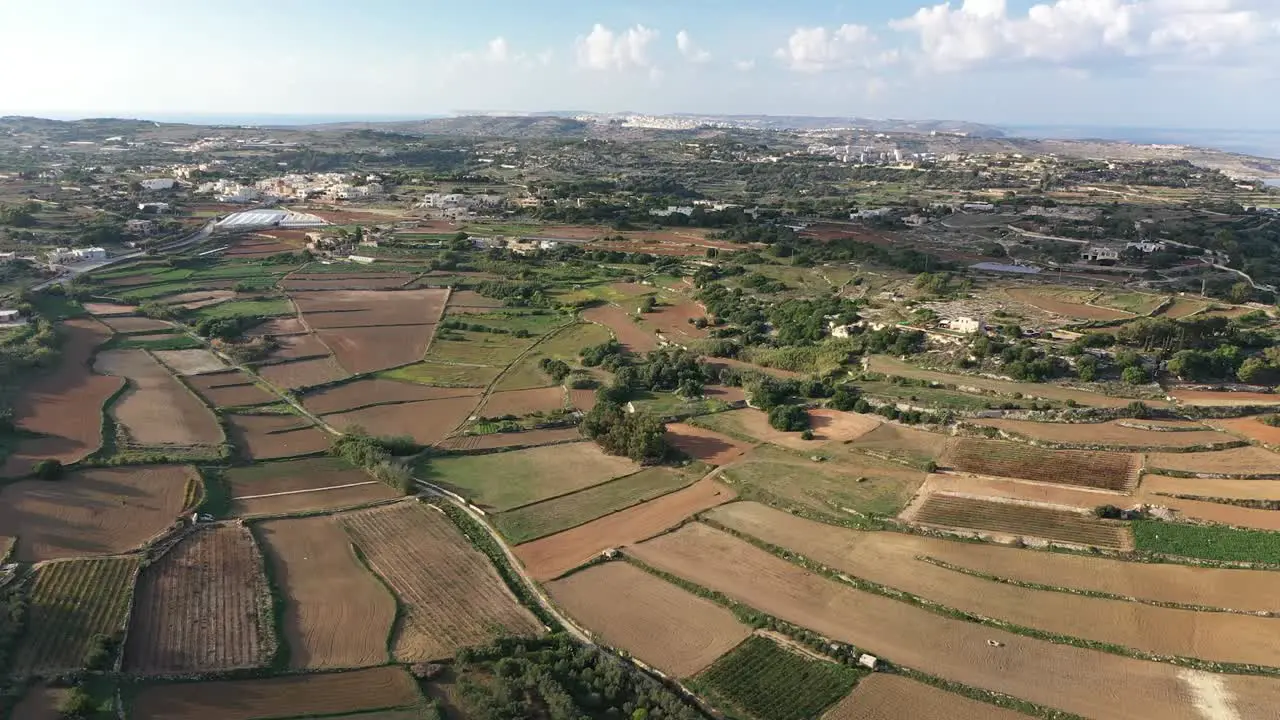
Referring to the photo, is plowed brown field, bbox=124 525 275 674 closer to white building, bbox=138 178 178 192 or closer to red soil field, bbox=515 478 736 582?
red soil field, bbox=515 478 736 582

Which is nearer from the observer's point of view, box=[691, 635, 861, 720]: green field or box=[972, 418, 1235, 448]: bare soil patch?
box=[691, 635, 861, 720]: green field

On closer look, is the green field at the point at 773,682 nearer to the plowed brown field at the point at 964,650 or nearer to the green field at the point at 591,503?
the plowed brown field at the point at 964,650

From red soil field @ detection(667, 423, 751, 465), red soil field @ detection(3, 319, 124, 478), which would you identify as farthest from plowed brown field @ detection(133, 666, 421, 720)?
red soil field @ detection(667, 423, 751, 465)

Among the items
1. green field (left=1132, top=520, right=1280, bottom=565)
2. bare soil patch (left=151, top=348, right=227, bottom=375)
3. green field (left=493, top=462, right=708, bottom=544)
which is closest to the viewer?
green field (left=1132, top=520, right=1280, bottom=565)

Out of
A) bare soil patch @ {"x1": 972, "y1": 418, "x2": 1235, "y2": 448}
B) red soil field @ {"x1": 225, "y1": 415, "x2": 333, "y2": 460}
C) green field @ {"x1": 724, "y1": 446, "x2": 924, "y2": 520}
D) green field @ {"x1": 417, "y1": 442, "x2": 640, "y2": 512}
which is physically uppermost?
bare soil patch @ {"x1": 972, "y1": 418, "x2": 1235, "y2": 448}

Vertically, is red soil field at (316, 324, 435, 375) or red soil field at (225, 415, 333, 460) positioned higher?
red soil field at (316, 324, 435, 375)

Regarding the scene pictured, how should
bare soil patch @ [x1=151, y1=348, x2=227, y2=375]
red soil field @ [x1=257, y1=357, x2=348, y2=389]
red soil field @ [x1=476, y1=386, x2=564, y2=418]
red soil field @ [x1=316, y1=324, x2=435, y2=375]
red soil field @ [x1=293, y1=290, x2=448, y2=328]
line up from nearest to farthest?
red soil field @ [x1=476, y1=386, x2=564, y2=418] < red soil field @ [x1=257, y1=357, x2=348, y2=389] < bare soil patch @ [x1=151, y1=348, x2=227, y2=375] < red soil field @ [x1=316, y1=324, x2=435, y2=375] < red soil field @ [x1=293, y1=290, x2=448, y2=328]

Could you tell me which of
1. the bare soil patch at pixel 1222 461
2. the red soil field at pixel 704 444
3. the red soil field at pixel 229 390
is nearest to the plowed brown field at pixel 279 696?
the red soil field at pixel 704 444
